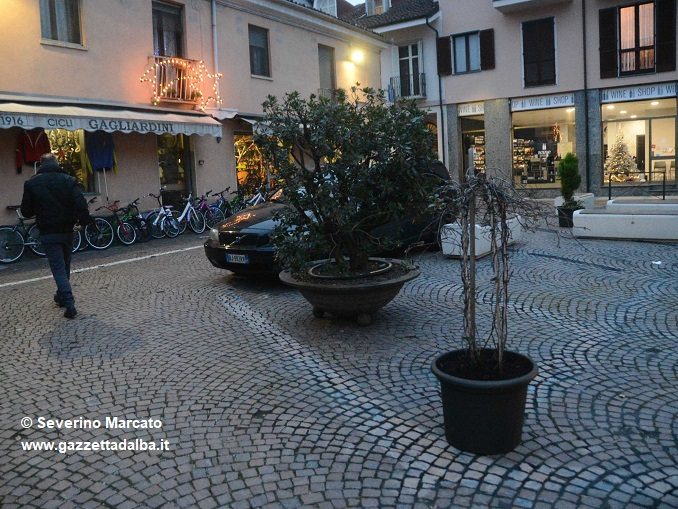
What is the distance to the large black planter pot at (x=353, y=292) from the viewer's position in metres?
6.27

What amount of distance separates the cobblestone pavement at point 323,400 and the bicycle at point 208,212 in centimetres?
865

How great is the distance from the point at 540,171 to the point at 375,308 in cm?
2137

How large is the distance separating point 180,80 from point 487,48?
13881mm

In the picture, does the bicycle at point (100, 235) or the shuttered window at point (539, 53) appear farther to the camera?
the shuttered window at point (539, 53)

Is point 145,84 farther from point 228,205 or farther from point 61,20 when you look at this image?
point 228,205

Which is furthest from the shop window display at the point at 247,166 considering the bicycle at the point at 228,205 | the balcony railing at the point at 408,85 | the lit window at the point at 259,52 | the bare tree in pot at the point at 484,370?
the bare tree in pot at the point at 484,370

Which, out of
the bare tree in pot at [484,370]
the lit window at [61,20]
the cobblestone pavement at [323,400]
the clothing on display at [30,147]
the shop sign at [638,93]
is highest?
the lit window at [61,20]

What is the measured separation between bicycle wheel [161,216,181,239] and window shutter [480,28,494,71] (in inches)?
622

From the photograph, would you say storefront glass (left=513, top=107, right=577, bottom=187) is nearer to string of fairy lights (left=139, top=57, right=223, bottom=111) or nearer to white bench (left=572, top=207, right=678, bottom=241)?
white bench (left=572, top=207, right=678, bottom=241)

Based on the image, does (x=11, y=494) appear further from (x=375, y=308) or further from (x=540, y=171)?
(x=540, y=171)

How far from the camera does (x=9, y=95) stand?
1314 centimetres

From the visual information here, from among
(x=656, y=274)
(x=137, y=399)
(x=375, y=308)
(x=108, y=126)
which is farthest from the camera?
(x=108, y=126)

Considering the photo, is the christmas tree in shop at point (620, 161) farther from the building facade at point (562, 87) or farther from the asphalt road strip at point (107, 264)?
the asphalt road strip at point (107, 264)

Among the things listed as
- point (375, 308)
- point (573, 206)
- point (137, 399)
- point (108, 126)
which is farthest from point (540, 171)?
point (137, 399)
